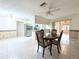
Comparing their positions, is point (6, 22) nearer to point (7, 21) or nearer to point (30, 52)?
point (7, 21)

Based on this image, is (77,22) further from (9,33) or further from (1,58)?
(1,58)

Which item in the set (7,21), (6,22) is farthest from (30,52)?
(7,21)

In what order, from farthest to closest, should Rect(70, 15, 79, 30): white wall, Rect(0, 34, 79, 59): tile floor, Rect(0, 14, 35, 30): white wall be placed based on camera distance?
Rect(0, 14, 35, 30): white wall
Rect(70, 15, 79, 30): white wall
Rect(0, 34, 79, 59): tile floor

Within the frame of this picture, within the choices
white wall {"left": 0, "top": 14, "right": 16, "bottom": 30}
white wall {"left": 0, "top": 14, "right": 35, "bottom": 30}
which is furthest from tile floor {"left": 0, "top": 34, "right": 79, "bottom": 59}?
white wall {"left": 0, "top": 14, "right": 16, "bottom": 30}

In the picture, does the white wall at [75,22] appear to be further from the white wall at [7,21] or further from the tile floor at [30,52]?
the tile floor at [30,52]

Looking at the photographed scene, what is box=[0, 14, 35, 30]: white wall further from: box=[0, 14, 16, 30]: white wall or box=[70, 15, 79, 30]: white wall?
box=[70, 15, 79, 30]: white wall

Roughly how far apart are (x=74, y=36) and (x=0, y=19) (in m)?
7.72

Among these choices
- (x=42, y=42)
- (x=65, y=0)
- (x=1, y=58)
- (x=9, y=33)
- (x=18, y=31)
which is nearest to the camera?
(x=1, y=58)

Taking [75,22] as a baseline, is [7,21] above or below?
above

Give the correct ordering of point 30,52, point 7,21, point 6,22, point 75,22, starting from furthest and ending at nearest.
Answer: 1. point 7,21
2. point 6,22
3. point 75,22
4. point 30,52

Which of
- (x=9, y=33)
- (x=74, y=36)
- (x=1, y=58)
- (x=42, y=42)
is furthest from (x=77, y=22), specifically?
(x=1, y=58)

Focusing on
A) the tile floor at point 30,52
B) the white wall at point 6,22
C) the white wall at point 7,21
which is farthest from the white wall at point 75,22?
the white wall at point 6,22

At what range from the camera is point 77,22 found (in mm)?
9703

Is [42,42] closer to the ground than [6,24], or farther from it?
closer to the ground
